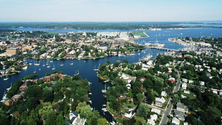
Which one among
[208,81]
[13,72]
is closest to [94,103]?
[208,81]

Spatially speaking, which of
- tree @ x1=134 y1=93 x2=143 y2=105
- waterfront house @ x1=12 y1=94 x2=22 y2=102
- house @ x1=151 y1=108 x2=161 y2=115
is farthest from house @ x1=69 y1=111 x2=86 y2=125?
waterfront house @ x1=12 y1=94 x2=22 y2=102

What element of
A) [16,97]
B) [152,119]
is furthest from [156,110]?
[16,97]

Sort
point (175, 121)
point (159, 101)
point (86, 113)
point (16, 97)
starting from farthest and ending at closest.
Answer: point (16, 97), point (159, 101), point (86, 113), point (175, 121)

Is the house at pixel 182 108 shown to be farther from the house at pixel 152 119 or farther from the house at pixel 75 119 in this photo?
the house at pixel 75 119

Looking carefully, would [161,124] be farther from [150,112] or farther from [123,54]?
[123,54]

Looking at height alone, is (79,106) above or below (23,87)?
below

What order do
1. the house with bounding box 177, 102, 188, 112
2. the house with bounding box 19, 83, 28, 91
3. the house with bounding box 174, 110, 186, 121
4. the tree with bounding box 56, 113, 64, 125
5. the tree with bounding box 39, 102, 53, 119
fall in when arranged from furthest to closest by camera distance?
the house with bounding box 19, 83, 28, 91 → the house with bounding box 177, 102, 188, 112 → the house with bounding box 174, 110, 186, 121 → the tree with bounding box 39, 102, 53, 119 → the tree with bounding box 56, 113, 64, 125

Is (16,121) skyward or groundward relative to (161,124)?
skyward

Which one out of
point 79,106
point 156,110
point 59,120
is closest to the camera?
point 59,120

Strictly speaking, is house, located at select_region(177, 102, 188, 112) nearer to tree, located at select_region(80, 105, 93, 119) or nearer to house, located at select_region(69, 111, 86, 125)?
tree, located at select_region(80, 105, 93, 119)

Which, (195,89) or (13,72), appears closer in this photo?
(195,89)

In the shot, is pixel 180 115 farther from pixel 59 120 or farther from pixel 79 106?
pixel 59 120
